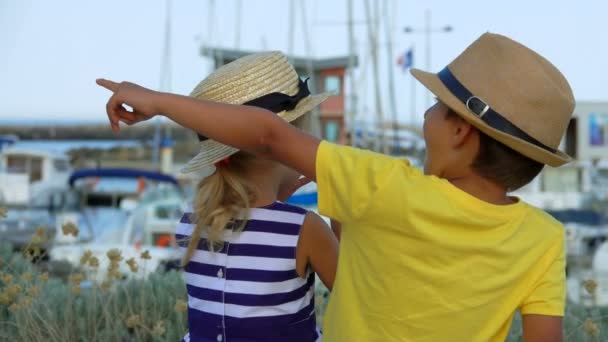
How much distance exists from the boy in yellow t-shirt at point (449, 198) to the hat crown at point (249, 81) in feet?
1.72

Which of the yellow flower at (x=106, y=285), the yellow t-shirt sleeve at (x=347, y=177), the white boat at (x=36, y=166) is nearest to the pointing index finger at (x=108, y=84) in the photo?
the yellow t-shirt sleeve at (x=347, y=177)

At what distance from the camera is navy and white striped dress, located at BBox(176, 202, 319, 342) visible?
7.02ft

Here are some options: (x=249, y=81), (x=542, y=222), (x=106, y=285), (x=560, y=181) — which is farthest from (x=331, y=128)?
(x=542, y=222)

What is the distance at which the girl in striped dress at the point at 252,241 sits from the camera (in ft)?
7.03

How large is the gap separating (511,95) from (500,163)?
14 centimetres

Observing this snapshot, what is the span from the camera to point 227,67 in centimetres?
230

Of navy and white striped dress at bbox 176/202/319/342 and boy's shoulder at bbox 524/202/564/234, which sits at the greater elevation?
boy's shoulder at bbox 524/202/564/234

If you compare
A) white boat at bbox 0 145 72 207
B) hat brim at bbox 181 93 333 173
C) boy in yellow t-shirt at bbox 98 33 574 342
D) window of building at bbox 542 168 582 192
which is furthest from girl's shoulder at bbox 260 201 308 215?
window of building at bbox 542 168 582 192

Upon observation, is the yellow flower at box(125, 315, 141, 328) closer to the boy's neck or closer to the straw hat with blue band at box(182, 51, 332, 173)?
the straw hat with blue band at box(182, 51, 332, 173)

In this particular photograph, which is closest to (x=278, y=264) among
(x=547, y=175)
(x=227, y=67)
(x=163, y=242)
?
(x=227, y=67)

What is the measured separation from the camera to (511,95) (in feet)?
5.53

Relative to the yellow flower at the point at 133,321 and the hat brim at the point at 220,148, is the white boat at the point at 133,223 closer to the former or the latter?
the yellow flower at the point at 133,321

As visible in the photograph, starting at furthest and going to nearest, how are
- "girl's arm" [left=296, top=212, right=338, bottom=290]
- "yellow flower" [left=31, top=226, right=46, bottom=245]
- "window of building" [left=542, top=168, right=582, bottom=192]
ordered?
"window of building" [left=542, top=168, right=582, bottom=192] < "yellow flower" [left=31, top=226, right=46, bottom=245] < "girl's arm" [left=296, top=212, right=338, bottom=290]

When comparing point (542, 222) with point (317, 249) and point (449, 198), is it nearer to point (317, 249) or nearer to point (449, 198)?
point (449, 198)
